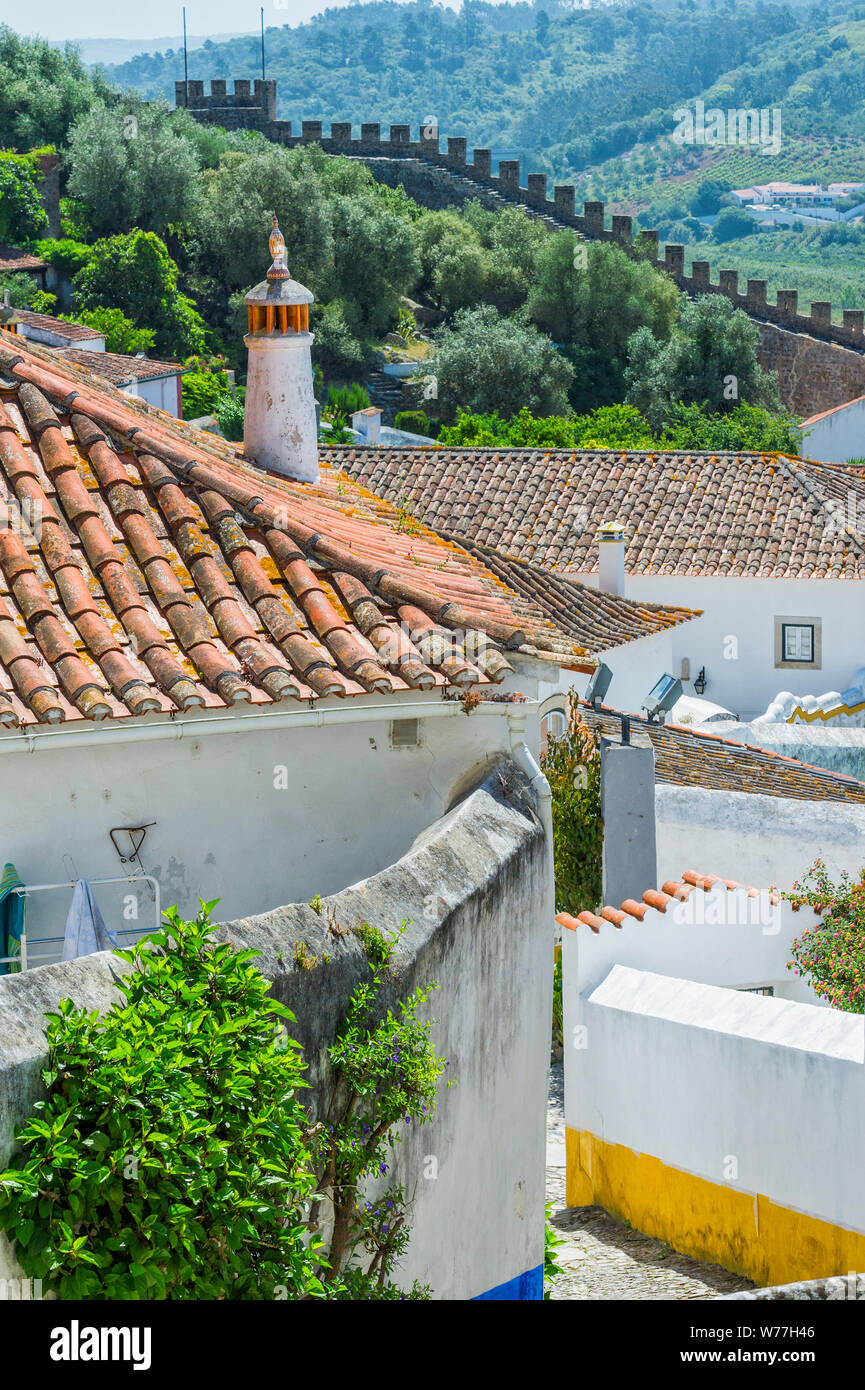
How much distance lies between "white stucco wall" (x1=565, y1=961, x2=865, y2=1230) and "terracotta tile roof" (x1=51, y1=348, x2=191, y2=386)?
2668 centimetres

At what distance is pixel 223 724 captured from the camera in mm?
7766

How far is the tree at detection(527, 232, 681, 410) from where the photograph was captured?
6147 cm

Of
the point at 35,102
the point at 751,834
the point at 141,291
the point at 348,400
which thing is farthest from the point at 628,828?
the point at 35,102

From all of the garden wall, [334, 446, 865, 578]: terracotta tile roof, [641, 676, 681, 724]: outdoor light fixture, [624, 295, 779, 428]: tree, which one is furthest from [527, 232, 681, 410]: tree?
the garden wall

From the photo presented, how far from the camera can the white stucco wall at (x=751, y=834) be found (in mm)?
15547

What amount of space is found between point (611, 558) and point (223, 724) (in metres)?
21.1

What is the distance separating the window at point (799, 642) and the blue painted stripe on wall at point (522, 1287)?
24.2m

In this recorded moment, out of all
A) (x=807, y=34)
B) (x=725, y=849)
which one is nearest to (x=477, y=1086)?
(x=725, y=849)

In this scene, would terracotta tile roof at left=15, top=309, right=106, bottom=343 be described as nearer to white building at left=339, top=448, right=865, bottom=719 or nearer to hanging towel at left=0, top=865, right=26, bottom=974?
white building at left=339, top=448, right=865, bottom=719

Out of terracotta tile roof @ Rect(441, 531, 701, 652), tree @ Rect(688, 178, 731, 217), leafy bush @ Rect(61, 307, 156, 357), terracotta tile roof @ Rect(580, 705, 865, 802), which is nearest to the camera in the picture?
terracotta tile roof @ Rect(580, 705, 865, 802)

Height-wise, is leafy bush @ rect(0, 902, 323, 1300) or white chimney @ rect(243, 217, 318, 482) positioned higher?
white chimney @ rect(243, 217, 318, 482)

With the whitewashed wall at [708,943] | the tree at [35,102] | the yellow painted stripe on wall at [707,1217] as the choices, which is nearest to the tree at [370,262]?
the tree at [35,102]
